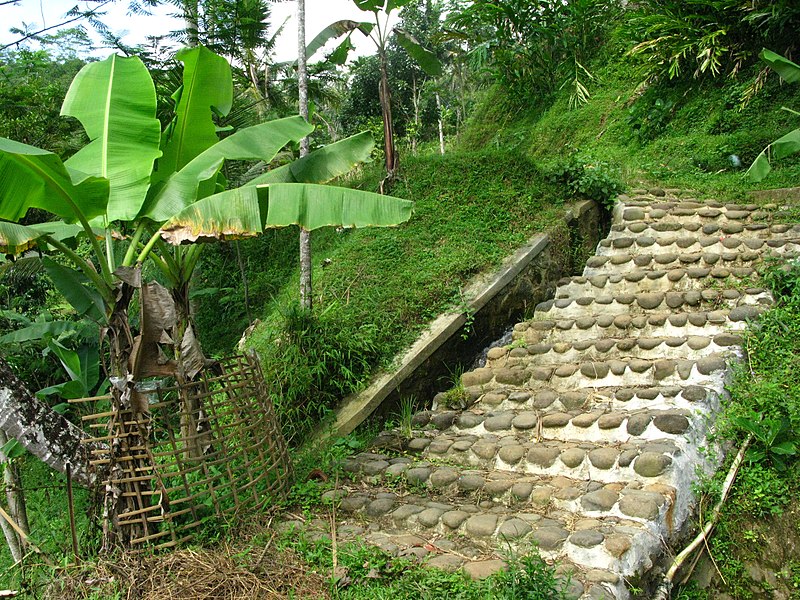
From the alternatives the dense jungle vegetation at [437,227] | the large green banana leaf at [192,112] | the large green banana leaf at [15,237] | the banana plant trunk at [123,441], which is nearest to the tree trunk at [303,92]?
the dense jungle vegetation at [437,227]

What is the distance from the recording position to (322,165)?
4910mm

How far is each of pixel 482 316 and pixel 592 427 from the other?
2292mm

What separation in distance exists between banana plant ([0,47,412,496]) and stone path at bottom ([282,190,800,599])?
1773 mm

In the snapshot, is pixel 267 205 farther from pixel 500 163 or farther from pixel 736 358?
pixel 500 163

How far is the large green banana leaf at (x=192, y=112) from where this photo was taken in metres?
4.39

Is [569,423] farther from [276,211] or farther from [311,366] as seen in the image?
[276,211]

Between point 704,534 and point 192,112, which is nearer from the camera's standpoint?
point 704,534

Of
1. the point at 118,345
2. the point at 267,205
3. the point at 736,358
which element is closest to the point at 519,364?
the point at 736,358

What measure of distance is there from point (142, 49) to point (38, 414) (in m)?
7.30

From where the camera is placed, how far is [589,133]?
10.8 m

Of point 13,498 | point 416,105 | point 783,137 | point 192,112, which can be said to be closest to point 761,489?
point 783,137

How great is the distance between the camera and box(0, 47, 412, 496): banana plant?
134 inches

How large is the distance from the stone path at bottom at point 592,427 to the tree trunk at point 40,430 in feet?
4.74

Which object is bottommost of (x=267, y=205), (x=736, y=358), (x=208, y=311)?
(x=208, y=311)
